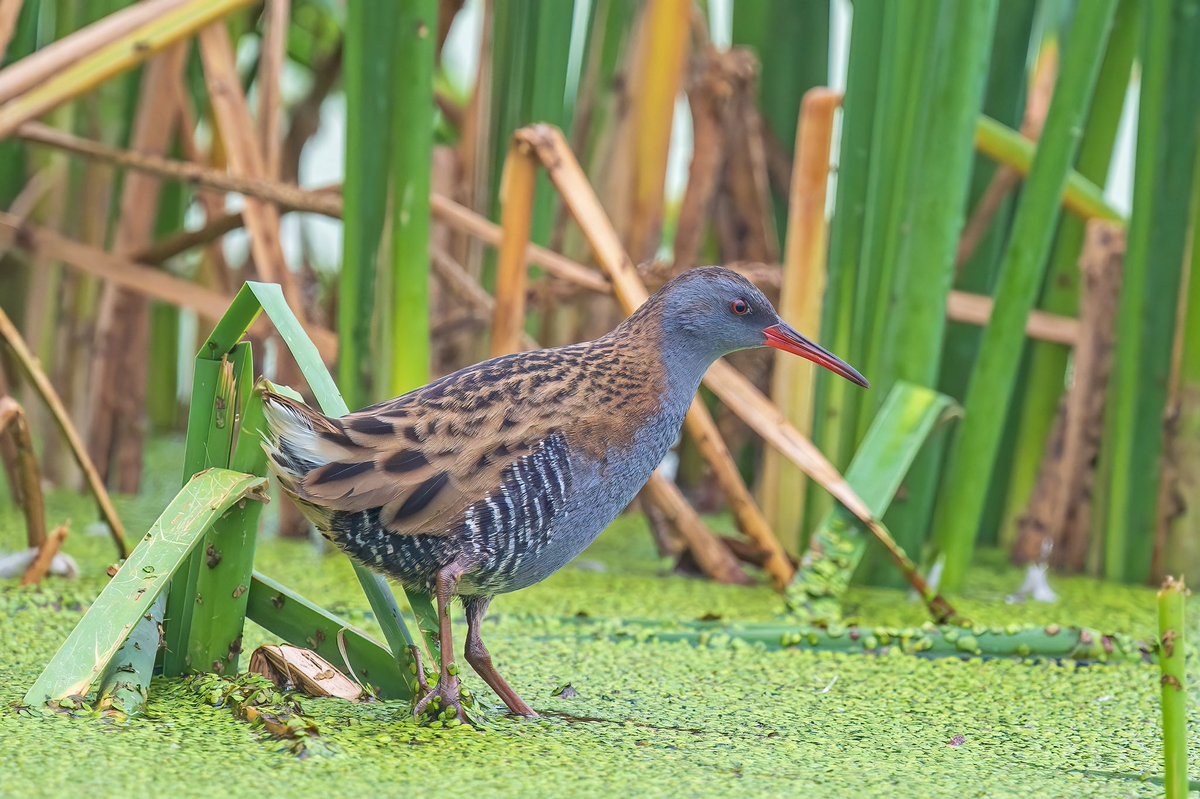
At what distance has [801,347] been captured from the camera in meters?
2.75

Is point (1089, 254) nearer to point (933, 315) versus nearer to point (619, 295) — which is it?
point (933, 315)

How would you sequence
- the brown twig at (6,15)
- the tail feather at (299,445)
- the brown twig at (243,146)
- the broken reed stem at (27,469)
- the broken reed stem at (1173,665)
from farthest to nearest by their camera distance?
1. the brown twig at (243,146)
2. the brown twig at (6,15)
3. the broken reed stem at (27,469)
4. the tail feather at (299,445)
5. the broken reed stem at (1173,665)

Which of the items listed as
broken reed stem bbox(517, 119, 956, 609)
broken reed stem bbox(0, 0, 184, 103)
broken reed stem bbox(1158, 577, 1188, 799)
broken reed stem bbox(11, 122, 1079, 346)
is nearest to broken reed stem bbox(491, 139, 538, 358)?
broken reed stem bbox(517, 119, 956, 609)

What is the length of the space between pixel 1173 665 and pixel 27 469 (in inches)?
89.7

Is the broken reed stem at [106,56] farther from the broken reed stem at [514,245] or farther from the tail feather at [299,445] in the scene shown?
the tail feather at [299,445]

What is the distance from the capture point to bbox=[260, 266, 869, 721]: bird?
7.37 feet

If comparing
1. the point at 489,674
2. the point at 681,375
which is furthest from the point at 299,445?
the point at 681,375

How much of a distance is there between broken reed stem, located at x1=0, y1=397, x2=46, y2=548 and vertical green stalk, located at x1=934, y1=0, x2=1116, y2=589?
6.57ft

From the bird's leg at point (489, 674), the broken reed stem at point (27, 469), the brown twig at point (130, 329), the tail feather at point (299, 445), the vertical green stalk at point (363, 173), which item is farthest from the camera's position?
the brown twig at point (130, 329)

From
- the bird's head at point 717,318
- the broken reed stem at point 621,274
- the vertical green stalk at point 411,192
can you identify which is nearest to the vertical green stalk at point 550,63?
the broken reed stem at point 621,274

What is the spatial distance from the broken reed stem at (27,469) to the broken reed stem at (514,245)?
3.31 ft

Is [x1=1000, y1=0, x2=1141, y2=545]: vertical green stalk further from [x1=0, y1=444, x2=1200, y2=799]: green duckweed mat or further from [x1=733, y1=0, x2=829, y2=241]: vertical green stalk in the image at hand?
[x1=733, y1=0, x2=829, y2=241]: vertical green stalk

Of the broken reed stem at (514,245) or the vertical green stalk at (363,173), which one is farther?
the broken reed stem at (514,245)

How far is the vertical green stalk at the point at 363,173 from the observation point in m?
3.19
